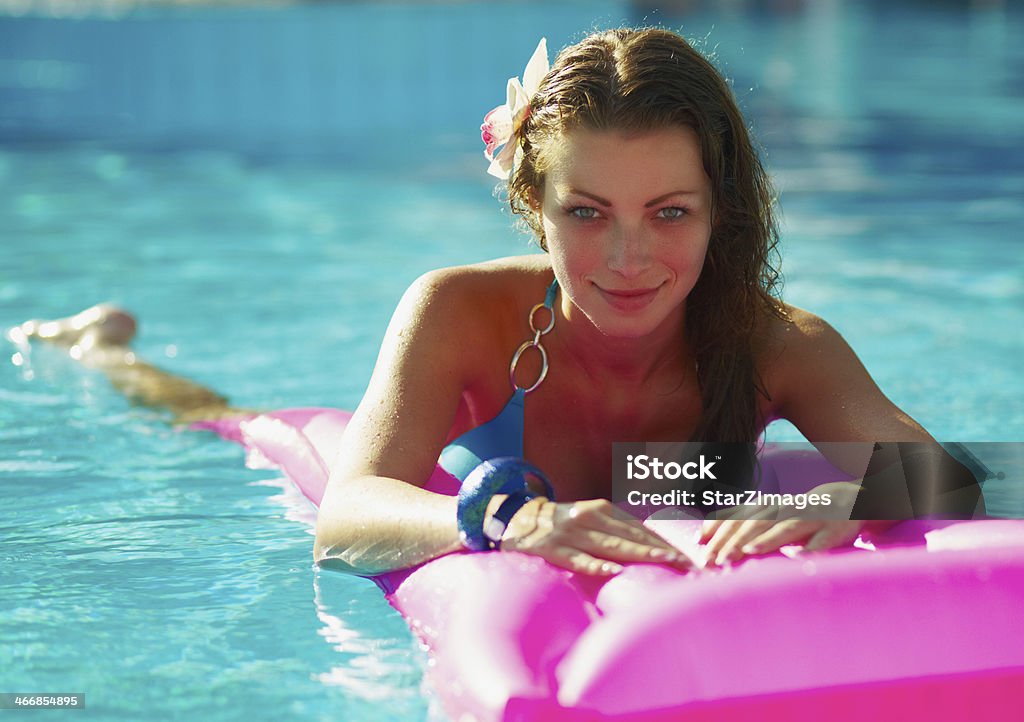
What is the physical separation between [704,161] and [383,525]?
77 cm

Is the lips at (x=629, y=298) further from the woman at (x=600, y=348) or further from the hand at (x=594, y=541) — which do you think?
the hand at (x=594, y=541)

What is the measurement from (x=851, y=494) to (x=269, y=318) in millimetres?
3177

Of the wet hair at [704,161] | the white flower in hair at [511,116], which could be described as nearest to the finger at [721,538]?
the wet hair at [704,161]

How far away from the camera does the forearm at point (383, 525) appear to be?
2178 mm

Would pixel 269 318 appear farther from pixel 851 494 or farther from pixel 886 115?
pixel 886 115

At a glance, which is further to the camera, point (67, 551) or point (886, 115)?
point (886, 115)

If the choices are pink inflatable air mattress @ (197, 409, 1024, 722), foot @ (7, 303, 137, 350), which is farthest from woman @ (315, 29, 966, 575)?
→ foot @ (7, 303, 137, 350)

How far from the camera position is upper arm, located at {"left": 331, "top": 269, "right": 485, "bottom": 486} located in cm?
233

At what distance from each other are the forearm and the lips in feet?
1.36

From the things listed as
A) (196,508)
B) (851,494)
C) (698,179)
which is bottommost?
(196,508)

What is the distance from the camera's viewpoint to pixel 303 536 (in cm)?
284

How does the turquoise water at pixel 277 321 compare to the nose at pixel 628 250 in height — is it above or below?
below

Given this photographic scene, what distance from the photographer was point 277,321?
4.99m

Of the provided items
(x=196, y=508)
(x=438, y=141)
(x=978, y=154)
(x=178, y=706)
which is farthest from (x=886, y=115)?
(x=178, y=706)
